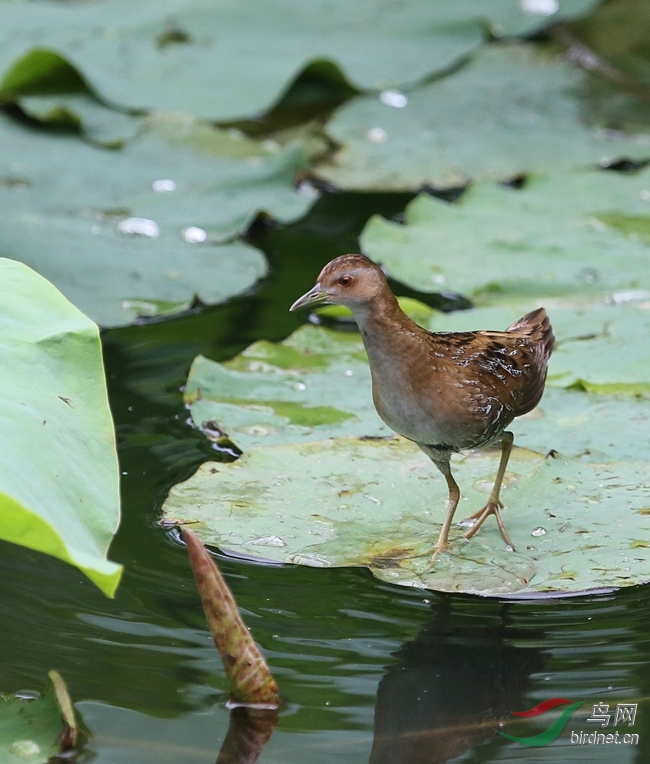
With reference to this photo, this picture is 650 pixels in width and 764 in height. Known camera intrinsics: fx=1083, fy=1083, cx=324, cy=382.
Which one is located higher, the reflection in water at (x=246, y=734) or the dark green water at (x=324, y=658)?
the reflection in water at (x=246, y=734)

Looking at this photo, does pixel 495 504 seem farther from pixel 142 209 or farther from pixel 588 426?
pixel 142 209

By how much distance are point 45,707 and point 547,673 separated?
3.97 feet

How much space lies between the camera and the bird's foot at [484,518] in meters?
3.20

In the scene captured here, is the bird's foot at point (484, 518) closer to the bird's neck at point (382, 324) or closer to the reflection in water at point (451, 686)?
the reflection in water at point (451, 686)

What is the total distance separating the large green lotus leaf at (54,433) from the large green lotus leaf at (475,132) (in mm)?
3325

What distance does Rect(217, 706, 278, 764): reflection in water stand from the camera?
2389mm

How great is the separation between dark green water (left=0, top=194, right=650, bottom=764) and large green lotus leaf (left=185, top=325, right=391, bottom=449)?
46 centimetres

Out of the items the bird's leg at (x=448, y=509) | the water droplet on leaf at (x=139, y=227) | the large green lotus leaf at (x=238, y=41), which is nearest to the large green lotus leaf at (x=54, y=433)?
the bird's leg at (x=448, y=509)

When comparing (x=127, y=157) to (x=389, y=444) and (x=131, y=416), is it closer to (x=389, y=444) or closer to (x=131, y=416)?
(x=131, y=416)

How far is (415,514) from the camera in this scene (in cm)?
333

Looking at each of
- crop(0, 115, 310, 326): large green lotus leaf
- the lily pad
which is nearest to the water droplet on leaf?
crop(0, 115, 310, 326): large green lotus leaf

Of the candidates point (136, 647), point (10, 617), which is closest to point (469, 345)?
point (136, 647)

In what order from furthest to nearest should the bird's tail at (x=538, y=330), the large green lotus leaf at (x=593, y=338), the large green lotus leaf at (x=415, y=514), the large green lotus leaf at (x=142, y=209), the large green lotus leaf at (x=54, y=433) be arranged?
the large green lotus leaf at (x=142, y=209)
the large green lotus leaf at (x=593, y=338)
the bird's tail at (x=538, y=330)
the large green lotus leaf at (x=415, y=514)
the large green lotus leaf at (x=54, y=433)

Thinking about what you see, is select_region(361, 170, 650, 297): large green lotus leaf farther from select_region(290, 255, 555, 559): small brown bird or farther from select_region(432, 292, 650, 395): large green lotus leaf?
select_region(290, 255, 555, 559): small brown bird
